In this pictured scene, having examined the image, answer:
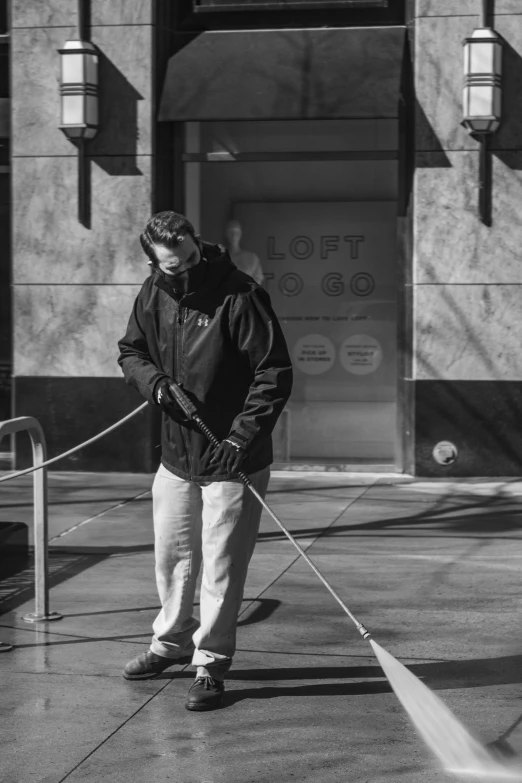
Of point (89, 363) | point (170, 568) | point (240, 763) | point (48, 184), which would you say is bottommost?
point (240, 763)

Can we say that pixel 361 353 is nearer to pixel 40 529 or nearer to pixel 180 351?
pixel 40 529

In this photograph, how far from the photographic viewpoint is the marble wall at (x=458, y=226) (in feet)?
33.3

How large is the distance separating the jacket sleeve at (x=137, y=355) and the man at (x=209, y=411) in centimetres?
1

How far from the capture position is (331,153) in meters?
10.7

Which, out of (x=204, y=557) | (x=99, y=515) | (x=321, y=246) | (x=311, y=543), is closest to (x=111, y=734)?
(x=204, y=557)

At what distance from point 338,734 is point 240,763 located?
0.44 m

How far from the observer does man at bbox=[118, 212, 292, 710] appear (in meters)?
4.82

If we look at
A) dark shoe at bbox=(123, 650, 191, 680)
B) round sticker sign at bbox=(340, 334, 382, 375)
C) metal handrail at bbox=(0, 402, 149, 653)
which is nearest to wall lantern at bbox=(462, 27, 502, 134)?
round sticker sign at bbox=(340, 334, 382, 375)

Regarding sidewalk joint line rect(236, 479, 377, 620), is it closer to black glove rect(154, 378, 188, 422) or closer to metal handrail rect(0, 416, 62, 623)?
metal handrail rect(0, 416, 62, 623)

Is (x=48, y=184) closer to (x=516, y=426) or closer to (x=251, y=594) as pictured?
(x=516, y=426)

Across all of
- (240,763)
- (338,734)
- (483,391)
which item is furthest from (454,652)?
(483,391)

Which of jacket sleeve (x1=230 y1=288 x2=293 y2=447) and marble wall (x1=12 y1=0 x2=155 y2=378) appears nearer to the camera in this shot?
jacket sleeve (x1=230 y1=288 x2=293 y2=447)

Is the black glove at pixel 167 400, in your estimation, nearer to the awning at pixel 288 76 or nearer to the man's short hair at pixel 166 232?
the man's short hair at pixel 166 232

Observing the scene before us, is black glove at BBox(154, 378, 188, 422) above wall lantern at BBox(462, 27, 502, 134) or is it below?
below
